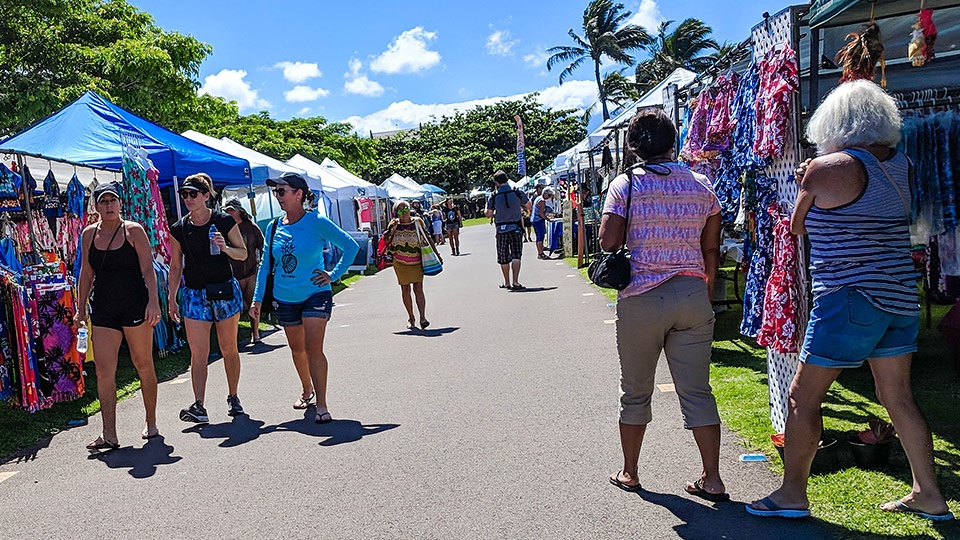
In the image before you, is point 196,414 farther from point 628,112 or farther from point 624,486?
point 628,112

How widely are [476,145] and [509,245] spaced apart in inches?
1970

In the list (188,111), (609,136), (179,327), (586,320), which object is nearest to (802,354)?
(586,320)

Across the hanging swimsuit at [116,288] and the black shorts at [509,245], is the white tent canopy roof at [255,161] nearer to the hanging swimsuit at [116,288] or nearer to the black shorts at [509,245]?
the black shorts at [509,245]

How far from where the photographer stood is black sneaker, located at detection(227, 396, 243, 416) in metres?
6.68

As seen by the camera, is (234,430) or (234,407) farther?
(234,407)

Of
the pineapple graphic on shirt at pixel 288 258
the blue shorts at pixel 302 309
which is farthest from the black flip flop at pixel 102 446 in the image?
the pineapple graphic on shirt at pixel 288 258

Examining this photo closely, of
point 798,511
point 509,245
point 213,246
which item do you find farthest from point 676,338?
point 509,245

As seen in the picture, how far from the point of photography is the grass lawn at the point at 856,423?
3695 millimetres

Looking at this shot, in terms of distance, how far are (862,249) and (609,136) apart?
10.3 meters

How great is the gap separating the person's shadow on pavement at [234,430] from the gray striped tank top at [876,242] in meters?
4.09

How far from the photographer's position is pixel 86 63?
20281mm

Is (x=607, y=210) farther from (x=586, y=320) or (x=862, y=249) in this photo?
(x=586, y=320)

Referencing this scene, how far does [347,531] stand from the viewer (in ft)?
13.3

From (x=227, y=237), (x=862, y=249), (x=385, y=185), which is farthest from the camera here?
(x=385, y=185)
